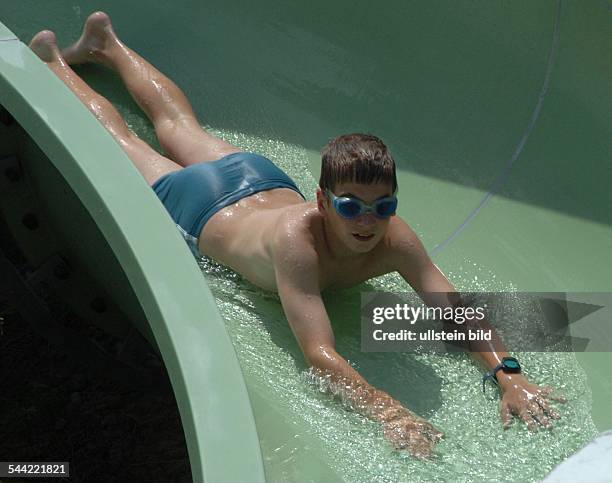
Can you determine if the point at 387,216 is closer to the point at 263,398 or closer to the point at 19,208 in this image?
the point at 263,398

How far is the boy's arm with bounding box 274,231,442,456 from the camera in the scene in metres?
2.36

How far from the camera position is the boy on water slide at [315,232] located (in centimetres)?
251

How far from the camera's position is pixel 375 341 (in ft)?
9.10

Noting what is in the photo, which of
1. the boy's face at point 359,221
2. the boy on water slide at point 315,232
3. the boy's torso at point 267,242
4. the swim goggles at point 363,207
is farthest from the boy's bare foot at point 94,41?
the swim goggles at point 363,207

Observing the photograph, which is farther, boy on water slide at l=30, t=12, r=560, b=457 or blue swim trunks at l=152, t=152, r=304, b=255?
blue swim trunks at l=152, t=152, r=304, b=255

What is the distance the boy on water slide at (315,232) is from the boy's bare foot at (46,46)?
0.53 feet

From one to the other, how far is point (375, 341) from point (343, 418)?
0.40m

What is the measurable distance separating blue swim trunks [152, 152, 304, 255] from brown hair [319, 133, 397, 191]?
0.54 meters

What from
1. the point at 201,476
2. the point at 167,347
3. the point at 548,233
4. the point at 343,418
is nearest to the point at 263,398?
the point at 343,418

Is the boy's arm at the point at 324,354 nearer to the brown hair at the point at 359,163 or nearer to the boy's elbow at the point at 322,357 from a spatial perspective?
the boy's elbow at the point at 322,357

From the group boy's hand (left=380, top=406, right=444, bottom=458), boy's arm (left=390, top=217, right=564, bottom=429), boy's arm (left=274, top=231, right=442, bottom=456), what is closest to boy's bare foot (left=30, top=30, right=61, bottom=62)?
boy's arm (left=274, top=231, right=442, bottom=456)

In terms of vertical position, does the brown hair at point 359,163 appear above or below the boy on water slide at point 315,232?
above

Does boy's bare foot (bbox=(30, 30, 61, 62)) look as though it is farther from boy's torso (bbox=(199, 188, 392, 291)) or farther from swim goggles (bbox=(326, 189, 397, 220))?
swim goggles (bbox=(326, 189, 397, 220))

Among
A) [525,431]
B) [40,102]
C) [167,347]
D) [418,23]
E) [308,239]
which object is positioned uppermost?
[418,23]
